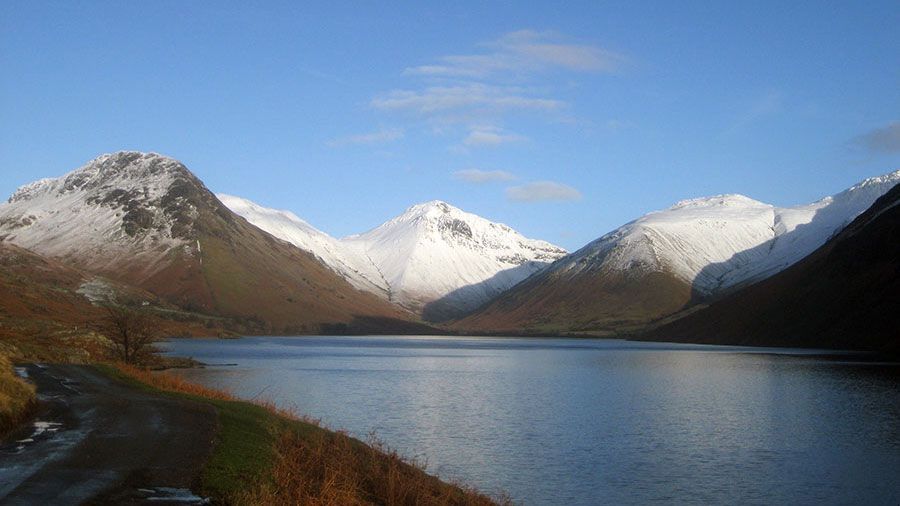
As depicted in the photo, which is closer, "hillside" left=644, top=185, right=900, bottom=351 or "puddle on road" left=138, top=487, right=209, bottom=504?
"puddle on road" left=138, top=487, right=209, bottom=504

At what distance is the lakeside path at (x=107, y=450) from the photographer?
62.6 feet

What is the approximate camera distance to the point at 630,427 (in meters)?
54.4

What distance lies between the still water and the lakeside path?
1280cm

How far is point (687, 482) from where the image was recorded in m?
37.4

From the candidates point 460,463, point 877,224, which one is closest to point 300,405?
point 460,463

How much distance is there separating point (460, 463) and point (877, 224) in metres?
173

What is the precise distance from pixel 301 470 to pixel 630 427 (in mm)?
32494

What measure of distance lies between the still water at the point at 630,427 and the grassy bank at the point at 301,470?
5.94m

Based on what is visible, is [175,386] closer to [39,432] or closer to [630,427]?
[39,432]

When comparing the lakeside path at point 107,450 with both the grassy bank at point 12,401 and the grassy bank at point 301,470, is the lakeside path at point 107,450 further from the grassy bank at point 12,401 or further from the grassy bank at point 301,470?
the grassy bank at point 301,470

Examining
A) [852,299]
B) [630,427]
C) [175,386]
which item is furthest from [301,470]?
[852,299]

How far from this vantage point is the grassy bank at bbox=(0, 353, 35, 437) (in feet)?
90.8

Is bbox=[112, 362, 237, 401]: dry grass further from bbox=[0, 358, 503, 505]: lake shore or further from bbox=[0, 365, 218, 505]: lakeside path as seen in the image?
bbox=[0, 365, 218, 505]: lakeside path

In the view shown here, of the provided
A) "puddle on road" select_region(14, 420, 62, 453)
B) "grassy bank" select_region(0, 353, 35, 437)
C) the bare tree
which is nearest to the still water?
the bare tree
